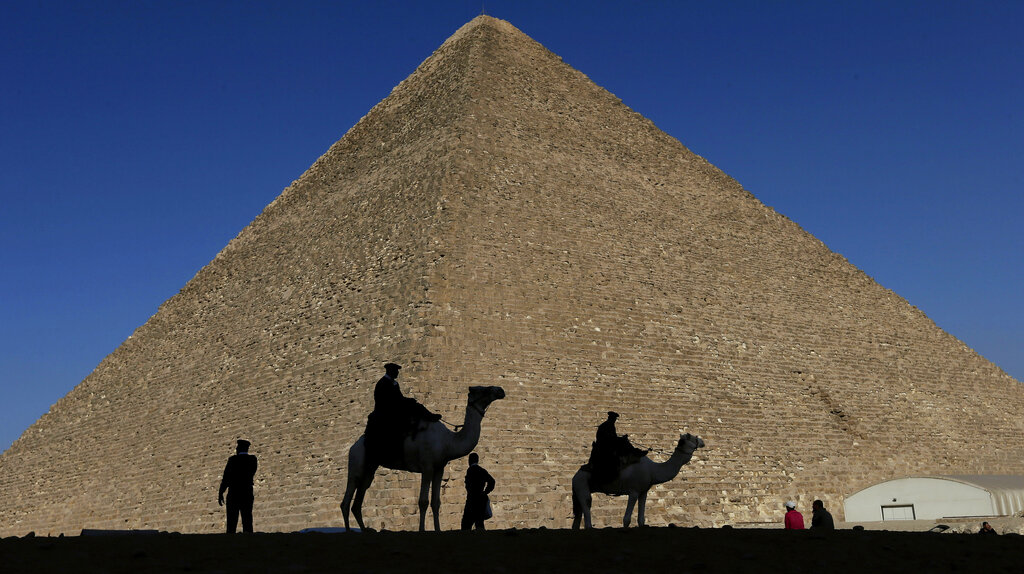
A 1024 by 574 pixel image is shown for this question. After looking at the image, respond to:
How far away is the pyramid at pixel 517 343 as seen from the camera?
15.4 metres

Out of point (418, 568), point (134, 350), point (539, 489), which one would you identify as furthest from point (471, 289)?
point (134, 350)

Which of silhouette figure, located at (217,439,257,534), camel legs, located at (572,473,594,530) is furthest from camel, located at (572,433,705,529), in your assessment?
silhouette figure, located at (217,439,257,534)

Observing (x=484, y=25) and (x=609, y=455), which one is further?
(x=484, y=25)

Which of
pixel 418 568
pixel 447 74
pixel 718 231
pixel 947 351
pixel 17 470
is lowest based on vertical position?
pixel 418 568

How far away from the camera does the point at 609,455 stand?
9.28 metres

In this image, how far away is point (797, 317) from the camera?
22.5 meters

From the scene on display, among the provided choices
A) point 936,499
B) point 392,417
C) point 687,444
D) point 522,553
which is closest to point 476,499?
point 392,417

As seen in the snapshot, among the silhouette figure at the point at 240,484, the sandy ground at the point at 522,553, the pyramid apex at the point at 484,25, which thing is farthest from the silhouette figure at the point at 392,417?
the pyramid apex at the point at 484,25

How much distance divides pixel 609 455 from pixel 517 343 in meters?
7.16

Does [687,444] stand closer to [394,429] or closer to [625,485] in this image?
[625,485]

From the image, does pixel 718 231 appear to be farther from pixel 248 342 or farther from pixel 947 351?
pixel 248 342

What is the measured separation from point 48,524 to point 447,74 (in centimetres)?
1546

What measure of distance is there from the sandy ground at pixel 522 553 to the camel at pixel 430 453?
1242 millimetres

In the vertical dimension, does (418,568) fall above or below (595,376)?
below
